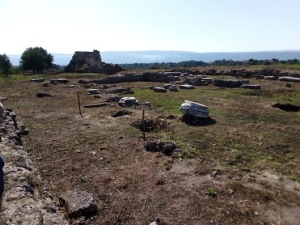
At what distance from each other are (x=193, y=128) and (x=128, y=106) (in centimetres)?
Answer: 751

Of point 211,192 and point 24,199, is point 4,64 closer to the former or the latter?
point 24,199

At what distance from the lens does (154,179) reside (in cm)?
1030

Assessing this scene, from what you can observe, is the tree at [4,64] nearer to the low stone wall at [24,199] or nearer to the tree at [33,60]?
the tree at [33,60]

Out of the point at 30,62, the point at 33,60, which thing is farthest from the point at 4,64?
the point at 33,60

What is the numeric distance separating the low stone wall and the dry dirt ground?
2.38 feet

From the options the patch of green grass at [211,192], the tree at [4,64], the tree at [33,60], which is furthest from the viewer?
Answer: the tree at [4,64]

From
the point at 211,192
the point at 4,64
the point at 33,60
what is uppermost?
the point at 33,60

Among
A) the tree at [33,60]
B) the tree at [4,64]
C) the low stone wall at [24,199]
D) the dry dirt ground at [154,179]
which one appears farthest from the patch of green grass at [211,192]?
the tree at [4,64]

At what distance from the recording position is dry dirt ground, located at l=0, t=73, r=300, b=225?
834cm

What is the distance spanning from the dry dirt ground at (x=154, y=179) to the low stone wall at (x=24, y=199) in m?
0.73

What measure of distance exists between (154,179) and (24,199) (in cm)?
413

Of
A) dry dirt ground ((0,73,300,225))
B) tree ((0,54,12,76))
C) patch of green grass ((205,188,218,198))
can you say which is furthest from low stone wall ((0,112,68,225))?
tree ((0,54,12,76))

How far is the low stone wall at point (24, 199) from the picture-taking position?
6700 millimetres

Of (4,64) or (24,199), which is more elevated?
(4,64)
